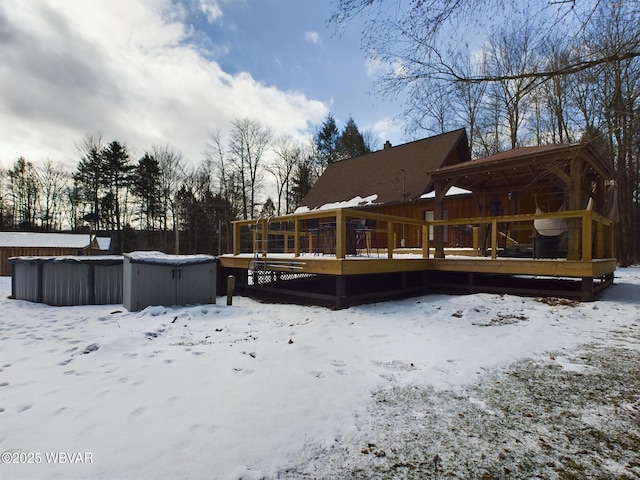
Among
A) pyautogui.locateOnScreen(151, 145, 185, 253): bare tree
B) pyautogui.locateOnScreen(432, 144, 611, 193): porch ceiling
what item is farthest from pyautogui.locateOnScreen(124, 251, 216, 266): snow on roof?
pyautogui.locateOnScreen(151, 145, 185, 253): bare tree

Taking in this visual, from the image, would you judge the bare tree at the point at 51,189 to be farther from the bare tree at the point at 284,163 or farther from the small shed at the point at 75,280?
the small shed at the point at 75,280

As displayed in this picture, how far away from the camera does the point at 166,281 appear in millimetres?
6516

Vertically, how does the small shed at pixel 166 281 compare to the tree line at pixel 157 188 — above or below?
below

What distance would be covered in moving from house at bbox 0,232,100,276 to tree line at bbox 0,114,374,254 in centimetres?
622

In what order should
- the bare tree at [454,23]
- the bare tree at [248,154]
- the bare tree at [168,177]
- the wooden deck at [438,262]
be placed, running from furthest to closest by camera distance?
the bare tree at [168,177], the bare tree at [248,154], the wooden deck at [438,262], the bare tree at [454,23]

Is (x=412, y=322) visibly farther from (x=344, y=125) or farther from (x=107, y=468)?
(x=344, y=125)

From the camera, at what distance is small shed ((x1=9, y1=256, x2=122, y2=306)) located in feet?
23.8

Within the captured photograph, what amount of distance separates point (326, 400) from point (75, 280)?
23.2 ft

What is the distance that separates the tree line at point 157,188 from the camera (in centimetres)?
2802

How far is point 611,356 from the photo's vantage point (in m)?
3.56

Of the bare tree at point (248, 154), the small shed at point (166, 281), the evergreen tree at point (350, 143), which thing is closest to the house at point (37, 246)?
the bare tree at point (248, 154)

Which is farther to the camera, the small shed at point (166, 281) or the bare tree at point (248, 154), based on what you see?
the bare tree at point (248, 154)

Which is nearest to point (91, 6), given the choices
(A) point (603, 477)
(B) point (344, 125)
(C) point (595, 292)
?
(A) point (603, 477)

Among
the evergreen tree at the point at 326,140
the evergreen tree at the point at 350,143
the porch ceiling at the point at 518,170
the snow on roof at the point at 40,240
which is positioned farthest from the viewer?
the evergreen tree at the point at 326,140
